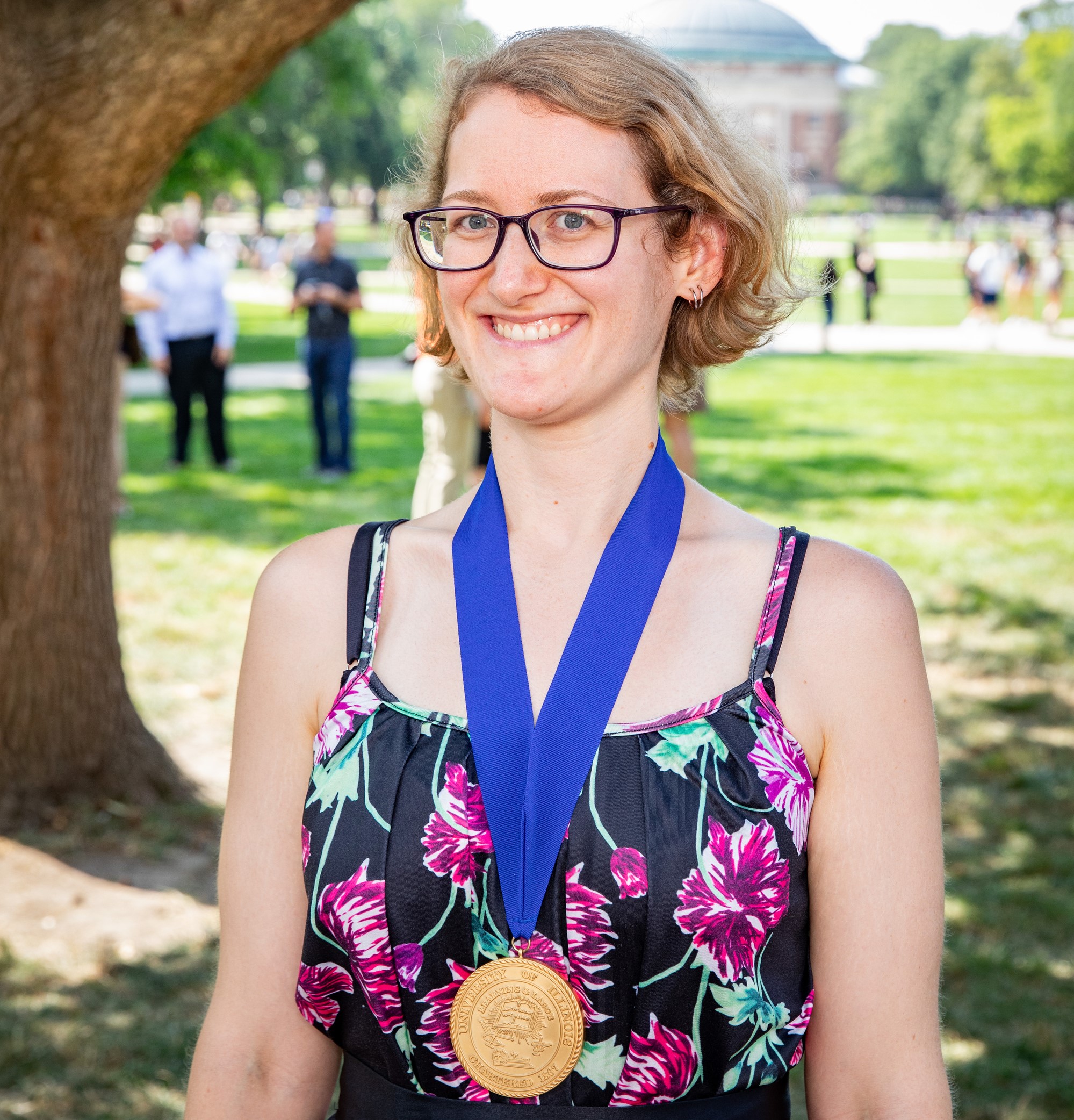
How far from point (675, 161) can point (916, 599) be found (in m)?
7.36

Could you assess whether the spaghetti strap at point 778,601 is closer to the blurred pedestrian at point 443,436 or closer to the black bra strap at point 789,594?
the black bra strap at point 789,594

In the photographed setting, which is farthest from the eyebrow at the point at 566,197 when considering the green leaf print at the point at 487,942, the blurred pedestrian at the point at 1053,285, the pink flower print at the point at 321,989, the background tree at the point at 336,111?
the blurred pedestrian at the point at 1053,285

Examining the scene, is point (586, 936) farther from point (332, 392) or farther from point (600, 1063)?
point (332, 392)

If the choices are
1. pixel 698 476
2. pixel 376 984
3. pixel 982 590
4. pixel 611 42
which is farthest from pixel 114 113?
pixel 698 476

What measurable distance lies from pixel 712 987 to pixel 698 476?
10839 millimetres

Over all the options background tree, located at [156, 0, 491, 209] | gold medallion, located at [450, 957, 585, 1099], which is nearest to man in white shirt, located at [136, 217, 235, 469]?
background tree, located at [156, 0, 491, 209]

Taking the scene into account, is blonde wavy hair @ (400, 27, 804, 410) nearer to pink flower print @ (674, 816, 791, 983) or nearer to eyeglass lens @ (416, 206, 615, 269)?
eyeglass lens @ (416, 206, 615, 269)

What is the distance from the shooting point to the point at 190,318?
1192cm

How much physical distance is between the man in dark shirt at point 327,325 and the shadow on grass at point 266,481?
506 mm

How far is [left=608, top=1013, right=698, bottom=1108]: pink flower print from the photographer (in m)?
1.69

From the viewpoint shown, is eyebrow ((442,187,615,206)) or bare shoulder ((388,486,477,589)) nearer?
eyebrow ((442,187,615,206))

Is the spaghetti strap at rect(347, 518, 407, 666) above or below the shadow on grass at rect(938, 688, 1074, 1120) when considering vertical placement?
above

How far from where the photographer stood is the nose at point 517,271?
5.86 ft

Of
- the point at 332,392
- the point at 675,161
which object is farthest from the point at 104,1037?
the point at 332,392
